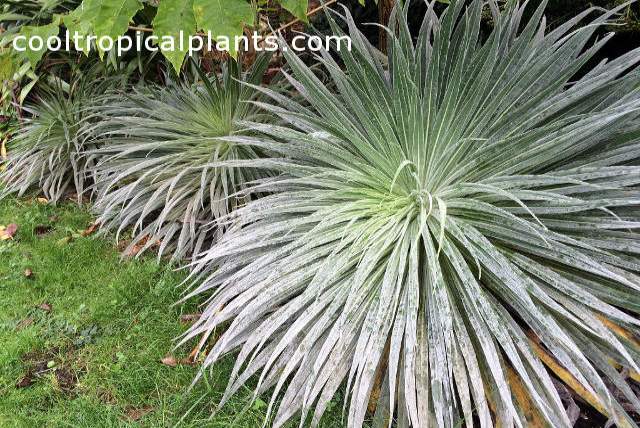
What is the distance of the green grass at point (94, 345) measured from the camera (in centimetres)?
180

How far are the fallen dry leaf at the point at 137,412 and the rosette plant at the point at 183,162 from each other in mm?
812

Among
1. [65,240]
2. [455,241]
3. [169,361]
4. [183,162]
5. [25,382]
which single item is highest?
[183,162]

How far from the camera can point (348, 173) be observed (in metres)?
1.67

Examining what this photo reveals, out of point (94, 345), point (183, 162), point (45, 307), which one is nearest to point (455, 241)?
point (94, 345)

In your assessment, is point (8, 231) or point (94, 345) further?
point (8, 231)

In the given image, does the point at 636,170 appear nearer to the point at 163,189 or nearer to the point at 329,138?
the point at 329,138

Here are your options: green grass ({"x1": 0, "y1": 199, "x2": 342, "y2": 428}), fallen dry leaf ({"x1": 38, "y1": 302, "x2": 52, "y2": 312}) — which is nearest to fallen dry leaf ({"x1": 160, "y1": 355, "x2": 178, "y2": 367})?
green grass ({"x1": 0, "y1": 199, "x2": 342, "y2": 428})

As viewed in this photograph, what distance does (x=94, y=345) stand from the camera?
85.3 inches

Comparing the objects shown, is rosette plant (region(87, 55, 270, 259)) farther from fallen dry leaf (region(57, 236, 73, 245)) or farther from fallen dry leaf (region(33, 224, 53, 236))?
fallen dry leaf (region(33, 224, 53, 236))

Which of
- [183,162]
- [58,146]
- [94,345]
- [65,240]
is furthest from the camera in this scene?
[58,146]

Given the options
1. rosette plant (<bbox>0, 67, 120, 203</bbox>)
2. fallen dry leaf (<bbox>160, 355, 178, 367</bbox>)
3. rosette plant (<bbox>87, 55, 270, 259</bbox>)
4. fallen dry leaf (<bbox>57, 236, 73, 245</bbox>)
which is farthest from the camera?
rosette plant (<bbox>0, 67, 120, 203</bbox>)

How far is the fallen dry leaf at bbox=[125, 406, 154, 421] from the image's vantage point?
1.79 metres

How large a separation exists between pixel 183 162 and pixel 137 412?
1.29 m

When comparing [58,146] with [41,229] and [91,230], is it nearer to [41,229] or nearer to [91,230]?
[41,229]
